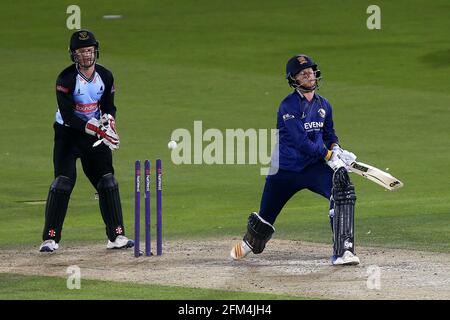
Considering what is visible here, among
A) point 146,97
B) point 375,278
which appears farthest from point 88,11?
point 375,278

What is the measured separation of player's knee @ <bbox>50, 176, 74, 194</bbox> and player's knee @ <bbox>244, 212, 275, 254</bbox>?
209 cm

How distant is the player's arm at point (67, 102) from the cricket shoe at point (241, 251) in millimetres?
2098

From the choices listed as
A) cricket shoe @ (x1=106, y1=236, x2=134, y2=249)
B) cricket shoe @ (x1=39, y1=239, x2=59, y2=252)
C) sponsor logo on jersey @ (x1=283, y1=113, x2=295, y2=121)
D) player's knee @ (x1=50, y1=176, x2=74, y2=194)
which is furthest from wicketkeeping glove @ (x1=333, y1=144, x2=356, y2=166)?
cricket shoe @ (x1=39, y1=239, x2=59, y2=252)

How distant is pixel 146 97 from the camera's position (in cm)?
2739

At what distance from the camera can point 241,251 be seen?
13172 mm

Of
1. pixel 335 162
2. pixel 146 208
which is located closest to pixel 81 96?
pixel 146 208

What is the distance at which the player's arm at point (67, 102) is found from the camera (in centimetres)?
1370

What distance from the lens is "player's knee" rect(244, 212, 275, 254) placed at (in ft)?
43.0
